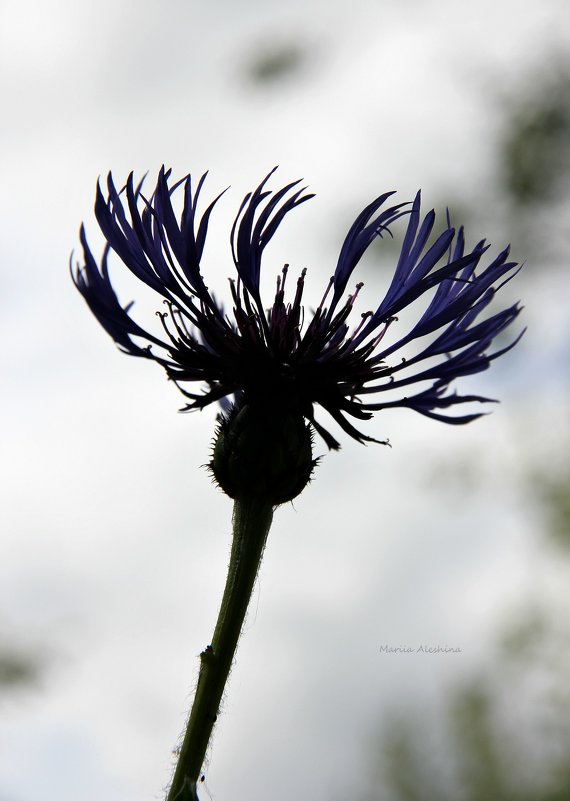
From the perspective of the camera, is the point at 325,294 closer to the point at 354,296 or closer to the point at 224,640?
the point at 354,296

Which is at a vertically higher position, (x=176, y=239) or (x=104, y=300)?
(x=176, y=239)

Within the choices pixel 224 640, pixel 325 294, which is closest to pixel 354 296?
pixel 325 294

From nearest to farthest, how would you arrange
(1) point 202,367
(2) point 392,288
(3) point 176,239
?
(1) point 202,367
(3) point 176,239
(2) point 392,288

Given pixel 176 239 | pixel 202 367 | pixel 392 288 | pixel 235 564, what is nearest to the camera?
pixel 235 564

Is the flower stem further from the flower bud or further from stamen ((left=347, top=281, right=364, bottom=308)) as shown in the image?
stamen ((left=347, top=281, right=364, bottom=308))

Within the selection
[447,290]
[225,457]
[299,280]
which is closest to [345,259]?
[299,280]

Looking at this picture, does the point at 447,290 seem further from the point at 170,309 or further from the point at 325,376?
the point at 170,309

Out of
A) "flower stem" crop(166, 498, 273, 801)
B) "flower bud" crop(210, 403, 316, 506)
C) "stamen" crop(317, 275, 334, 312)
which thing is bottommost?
"flower stem" crop(166, 498, 273, 801)
